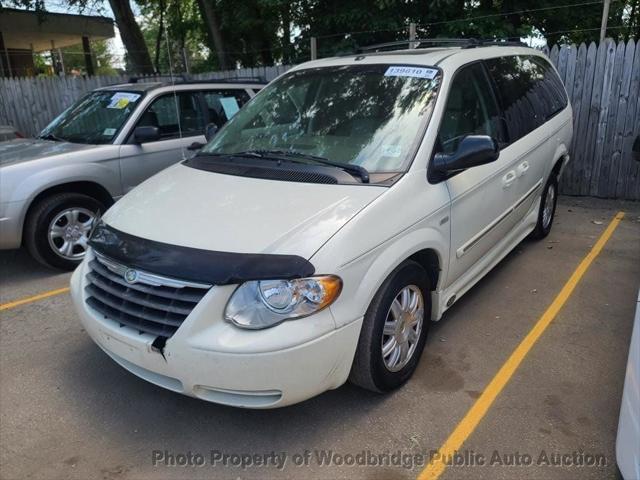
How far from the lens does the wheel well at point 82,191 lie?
5086 millimetres

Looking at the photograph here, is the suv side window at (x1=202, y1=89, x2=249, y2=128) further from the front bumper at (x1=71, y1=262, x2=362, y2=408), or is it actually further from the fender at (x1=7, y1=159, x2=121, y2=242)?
the front bumper at (x1=71, y1=262, x2=362, y2=408)

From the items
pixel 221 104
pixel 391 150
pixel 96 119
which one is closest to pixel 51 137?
pixel 96 119

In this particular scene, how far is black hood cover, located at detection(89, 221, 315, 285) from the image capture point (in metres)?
2.48

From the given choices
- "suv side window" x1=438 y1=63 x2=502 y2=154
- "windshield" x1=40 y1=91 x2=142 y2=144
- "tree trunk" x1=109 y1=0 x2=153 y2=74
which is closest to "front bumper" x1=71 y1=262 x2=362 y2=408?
"suv side window" x1=438 y1=63 x2=502 y2=154

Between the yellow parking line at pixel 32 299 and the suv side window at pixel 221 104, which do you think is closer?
→ the yellow parking line at pixel 32 299

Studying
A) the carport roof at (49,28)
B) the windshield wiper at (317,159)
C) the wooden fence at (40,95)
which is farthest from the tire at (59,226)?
the carport roof at (49,28)

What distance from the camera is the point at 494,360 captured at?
353cm

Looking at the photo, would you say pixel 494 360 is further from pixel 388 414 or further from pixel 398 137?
pixel 398 137

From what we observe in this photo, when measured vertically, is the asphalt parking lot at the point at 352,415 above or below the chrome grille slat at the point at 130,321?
below

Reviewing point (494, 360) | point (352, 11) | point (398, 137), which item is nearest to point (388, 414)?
point (494, 360)

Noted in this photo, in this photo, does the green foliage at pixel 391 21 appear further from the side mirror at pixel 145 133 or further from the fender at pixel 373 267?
the fender at pixel 373 267

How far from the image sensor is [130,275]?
8.98 ft

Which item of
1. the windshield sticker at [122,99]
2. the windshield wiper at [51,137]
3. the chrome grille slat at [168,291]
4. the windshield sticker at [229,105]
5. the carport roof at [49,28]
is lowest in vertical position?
the chrome grille slat at [168,291]

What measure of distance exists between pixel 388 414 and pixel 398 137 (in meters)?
1.63
